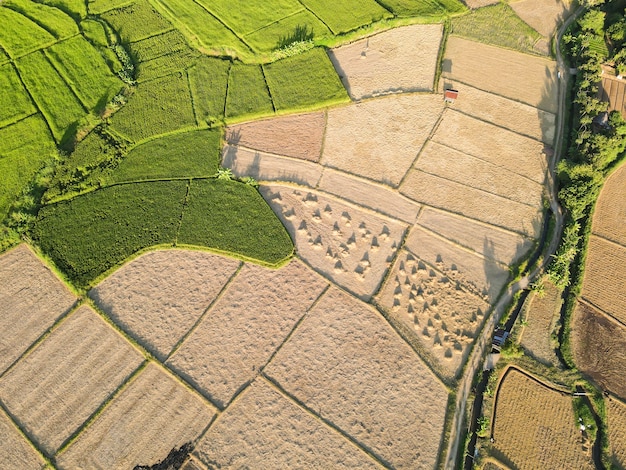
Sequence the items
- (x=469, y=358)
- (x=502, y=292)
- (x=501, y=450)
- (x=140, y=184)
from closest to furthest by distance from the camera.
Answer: (x=501, y=450), (x=469, y=358), (x=502, y=292), (x=140, y=184)

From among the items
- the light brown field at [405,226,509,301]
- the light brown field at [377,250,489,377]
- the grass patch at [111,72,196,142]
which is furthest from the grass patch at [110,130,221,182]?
the light brown field at [405,226,509,301]

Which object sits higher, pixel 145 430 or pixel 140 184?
pixel 140 184

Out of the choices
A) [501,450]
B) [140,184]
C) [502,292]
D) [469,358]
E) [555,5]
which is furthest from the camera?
[555,5]

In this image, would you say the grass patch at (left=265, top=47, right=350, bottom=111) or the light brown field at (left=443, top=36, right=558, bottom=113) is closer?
the grass patch at (left=265, top=47, right=350, bottom=111)

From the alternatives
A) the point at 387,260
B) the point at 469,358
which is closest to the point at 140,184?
the point at 387,260

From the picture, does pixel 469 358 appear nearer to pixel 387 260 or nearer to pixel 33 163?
pixel 387 260

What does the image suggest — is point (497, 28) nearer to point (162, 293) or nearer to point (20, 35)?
point (162, 293)

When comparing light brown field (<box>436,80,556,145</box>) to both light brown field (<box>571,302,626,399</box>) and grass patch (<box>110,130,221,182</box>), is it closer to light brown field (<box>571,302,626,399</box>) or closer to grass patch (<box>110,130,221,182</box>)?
light brown field (<box>571,302,626,399</box>)

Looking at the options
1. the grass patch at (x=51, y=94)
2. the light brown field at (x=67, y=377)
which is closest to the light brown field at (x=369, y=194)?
the light brown field at (x=67, y=377)
